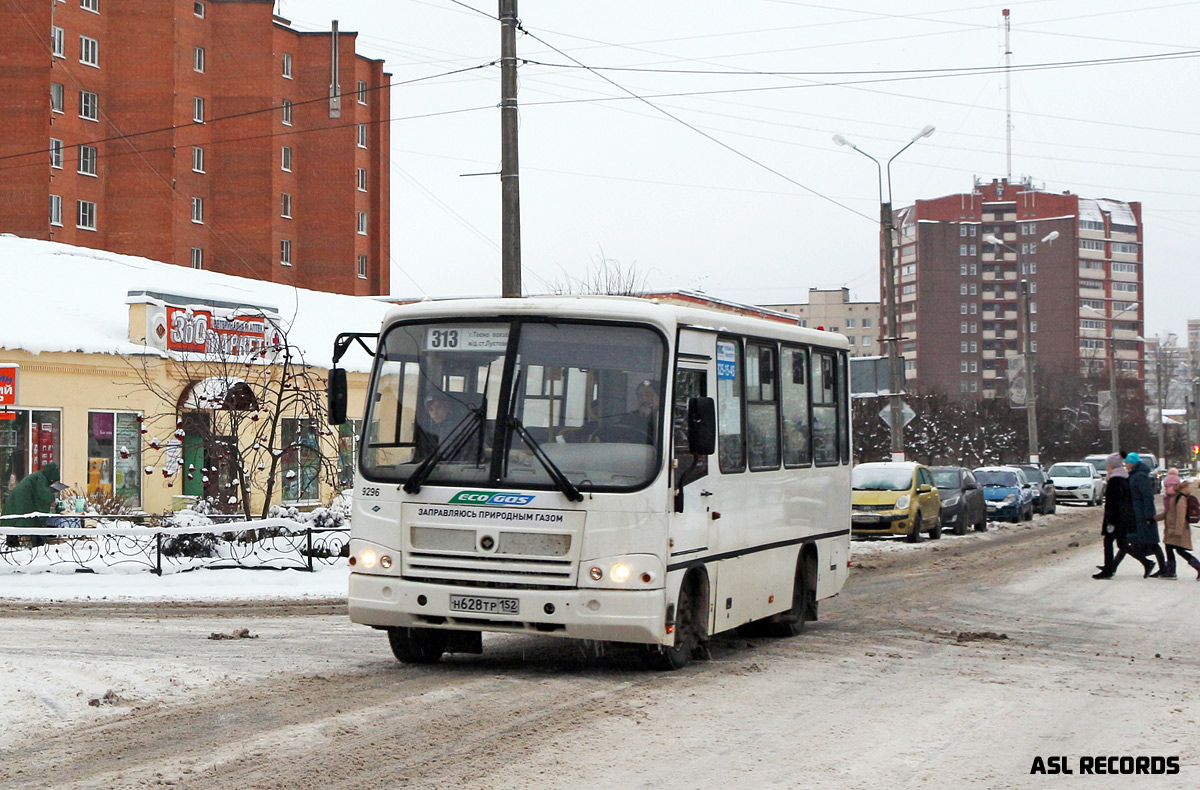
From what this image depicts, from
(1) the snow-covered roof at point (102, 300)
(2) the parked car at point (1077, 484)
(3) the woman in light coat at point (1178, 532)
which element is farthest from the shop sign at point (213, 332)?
(2) the parked car at point (1077, 484)

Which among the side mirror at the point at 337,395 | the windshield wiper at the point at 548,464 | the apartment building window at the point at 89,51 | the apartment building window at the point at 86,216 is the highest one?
the apartment building window at the point at 89,51

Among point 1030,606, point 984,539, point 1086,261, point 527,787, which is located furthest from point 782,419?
point 1086,261

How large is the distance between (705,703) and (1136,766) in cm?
279

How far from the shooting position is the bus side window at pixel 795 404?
42.7ft

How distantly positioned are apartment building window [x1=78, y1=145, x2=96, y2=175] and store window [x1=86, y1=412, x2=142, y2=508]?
38161mm

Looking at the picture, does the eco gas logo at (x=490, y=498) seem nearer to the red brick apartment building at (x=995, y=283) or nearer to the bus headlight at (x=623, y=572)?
the bus headlight at (x=623, y=572)

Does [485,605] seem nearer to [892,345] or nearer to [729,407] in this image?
[729,407]

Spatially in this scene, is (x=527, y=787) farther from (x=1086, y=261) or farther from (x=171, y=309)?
(x=1086, y=261)

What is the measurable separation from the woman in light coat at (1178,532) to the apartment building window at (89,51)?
5646 centimetres

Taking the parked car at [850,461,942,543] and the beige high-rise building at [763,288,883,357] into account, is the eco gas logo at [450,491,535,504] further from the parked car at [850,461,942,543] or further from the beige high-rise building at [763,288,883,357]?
the beige high-rise building at [763,288,883,357]

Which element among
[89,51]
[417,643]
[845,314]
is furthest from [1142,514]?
[845,314]

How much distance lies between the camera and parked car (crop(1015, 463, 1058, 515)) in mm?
45156

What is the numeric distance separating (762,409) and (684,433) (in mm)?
1865

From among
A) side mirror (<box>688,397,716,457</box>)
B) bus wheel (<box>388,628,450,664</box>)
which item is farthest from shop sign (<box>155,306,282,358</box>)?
side mirror (<box>688,397,716,457</box>)
